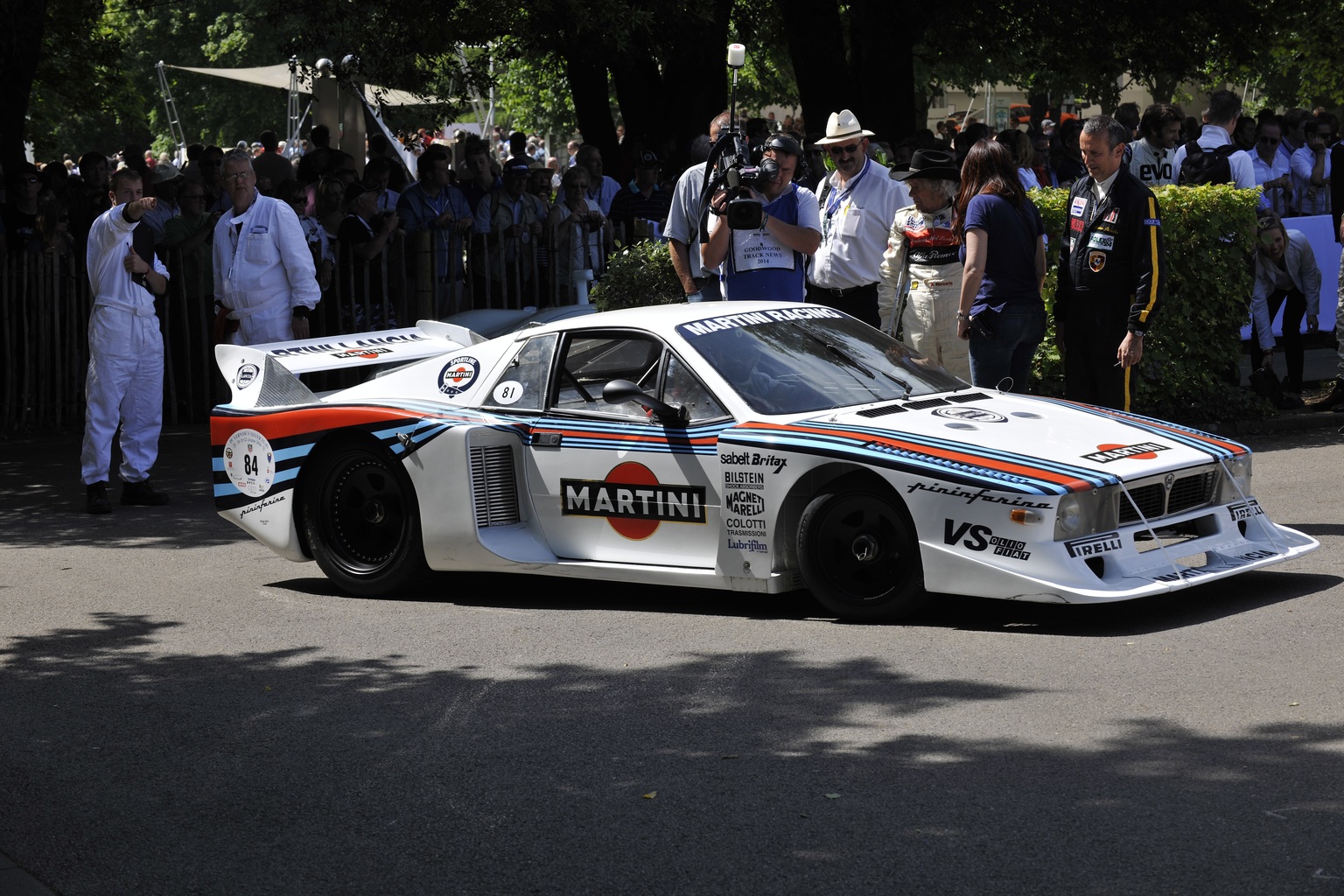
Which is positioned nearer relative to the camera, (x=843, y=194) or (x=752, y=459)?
(x=752, y=459)

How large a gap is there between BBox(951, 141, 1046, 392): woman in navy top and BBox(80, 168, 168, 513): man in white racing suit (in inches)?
201

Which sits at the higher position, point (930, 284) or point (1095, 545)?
point (930, 284)

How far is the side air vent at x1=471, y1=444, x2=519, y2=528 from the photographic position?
807 centimetres

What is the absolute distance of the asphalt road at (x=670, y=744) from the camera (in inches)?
182

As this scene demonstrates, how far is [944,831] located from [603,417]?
11.4ft

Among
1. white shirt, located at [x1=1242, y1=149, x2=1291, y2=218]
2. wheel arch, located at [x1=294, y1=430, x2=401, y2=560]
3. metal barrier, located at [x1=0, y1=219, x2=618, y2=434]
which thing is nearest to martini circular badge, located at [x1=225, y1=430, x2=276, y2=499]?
wheel arch, located at [x1=294, y1=430, x2=401, y2=560]

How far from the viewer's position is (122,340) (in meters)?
11.1

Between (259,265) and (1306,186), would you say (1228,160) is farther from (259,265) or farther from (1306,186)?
(259,265)

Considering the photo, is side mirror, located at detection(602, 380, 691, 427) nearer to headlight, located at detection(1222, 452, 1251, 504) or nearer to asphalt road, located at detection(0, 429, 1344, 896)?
asphalt road, located at detection(0, 429, 1344, 896)

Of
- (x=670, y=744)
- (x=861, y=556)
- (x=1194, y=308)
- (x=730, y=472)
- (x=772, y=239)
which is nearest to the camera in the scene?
(x=670, y=744)

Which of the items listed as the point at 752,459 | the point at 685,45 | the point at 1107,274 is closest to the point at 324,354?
the point at 752,459

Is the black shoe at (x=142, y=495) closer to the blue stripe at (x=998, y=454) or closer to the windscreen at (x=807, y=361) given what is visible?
the windscreen at (x=807, y=361)

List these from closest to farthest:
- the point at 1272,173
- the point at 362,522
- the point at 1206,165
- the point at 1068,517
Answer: the point at 1068,517
the point at 362,522
the point at 1206,165
the point at 1272,173

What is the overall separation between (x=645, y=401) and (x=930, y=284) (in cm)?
250
